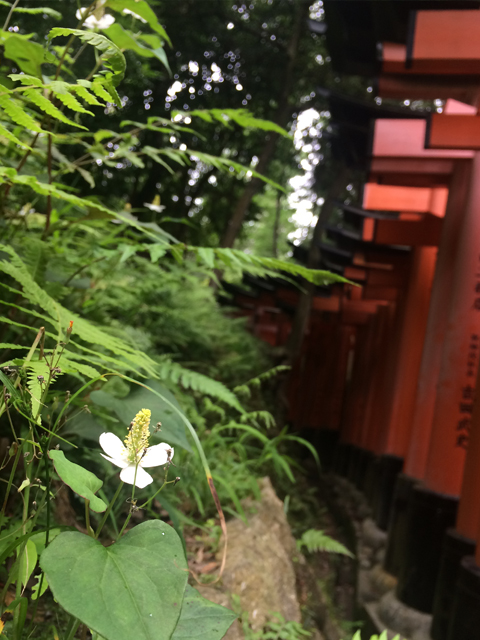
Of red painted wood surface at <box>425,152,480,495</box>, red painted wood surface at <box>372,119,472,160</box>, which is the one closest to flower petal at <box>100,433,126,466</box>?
red painted wood surface at <box>425,152,480,495</box>

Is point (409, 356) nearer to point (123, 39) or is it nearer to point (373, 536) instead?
point (373, 536)

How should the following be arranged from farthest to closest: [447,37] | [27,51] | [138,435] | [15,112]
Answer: [447,37] → [27,51] → [15,112] → [138,435]

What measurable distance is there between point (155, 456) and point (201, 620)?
0.91 feet

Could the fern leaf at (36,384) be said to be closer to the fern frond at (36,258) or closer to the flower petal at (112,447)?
the flower petal at (112,447)

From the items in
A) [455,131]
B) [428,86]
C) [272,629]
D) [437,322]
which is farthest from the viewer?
[437,322]

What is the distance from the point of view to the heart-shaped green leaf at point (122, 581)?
0.63 metres

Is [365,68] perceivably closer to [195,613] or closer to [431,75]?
[431,75]

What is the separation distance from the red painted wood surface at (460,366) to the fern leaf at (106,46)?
13.7 ft

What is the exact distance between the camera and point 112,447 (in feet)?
2.83

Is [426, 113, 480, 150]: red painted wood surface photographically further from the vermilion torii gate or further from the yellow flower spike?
the yellow flower spike

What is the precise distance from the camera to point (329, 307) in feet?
39.2

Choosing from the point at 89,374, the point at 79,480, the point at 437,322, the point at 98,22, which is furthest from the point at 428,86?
the point at 79,480

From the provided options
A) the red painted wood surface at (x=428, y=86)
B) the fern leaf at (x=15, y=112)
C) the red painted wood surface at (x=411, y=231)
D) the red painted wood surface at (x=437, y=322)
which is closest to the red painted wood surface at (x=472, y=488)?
the red painted wood surface at (x=437, y=322)

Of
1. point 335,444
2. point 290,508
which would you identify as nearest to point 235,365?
point 290,508
